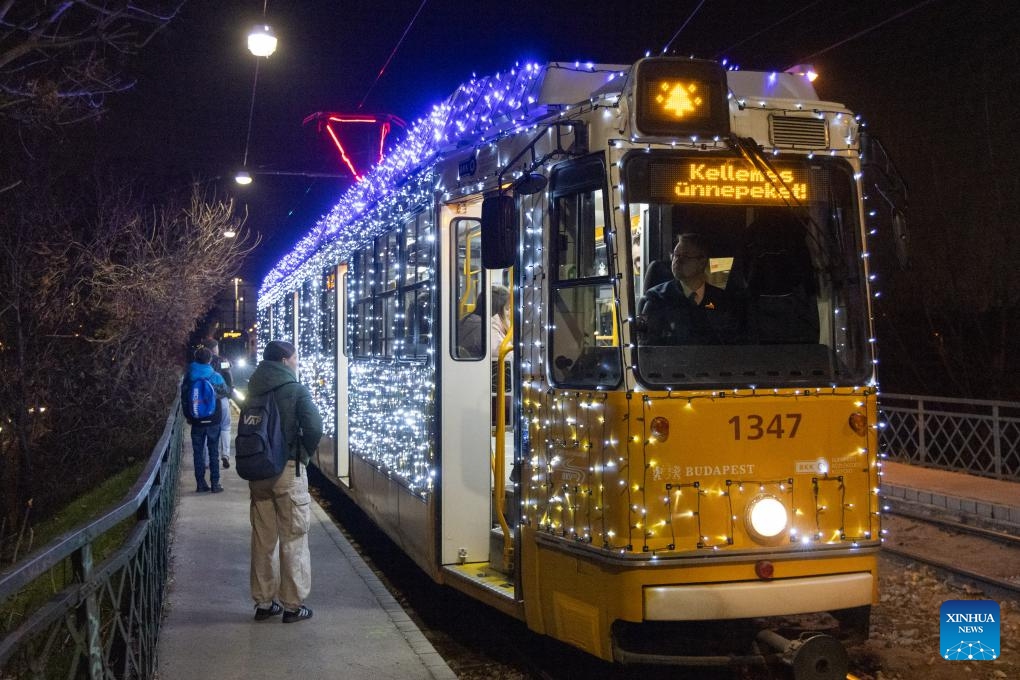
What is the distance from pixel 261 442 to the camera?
6.69 metres

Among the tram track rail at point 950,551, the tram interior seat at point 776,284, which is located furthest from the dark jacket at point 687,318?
the tram track rail at point 950,551

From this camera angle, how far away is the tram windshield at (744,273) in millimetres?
5207

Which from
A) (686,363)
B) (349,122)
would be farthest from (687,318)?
(349,122)

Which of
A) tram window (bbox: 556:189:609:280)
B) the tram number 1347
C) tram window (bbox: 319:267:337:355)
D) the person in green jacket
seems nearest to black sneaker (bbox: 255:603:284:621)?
the person in green jacket

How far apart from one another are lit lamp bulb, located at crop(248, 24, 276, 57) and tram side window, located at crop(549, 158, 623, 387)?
29.0ft

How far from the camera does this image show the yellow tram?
199 inches

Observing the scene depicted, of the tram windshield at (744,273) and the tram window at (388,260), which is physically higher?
the tram window at (388,260)

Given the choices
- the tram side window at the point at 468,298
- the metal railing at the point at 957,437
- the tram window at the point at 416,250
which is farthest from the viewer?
the metal railing at the point at 957,437

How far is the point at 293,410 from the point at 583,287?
243 centimetres

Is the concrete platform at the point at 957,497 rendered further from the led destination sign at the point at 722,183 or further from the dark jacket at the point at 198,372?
the dark jacket at the point at 198,372

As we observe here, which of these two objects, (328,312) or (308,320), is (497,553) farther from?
(308,320)

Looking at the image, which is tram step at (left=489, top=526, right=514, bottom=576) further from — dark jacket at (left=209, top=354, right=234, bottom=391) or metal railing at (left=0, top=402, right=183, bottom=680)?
dark jacket at (left=209, top=354, right=234, bottom=391)

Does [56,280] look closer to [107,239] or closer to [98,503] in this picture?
[107,239]

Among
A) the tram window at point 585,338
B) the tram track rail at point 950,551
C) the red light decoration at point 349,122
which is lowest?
the tram track rail at point 950,551
